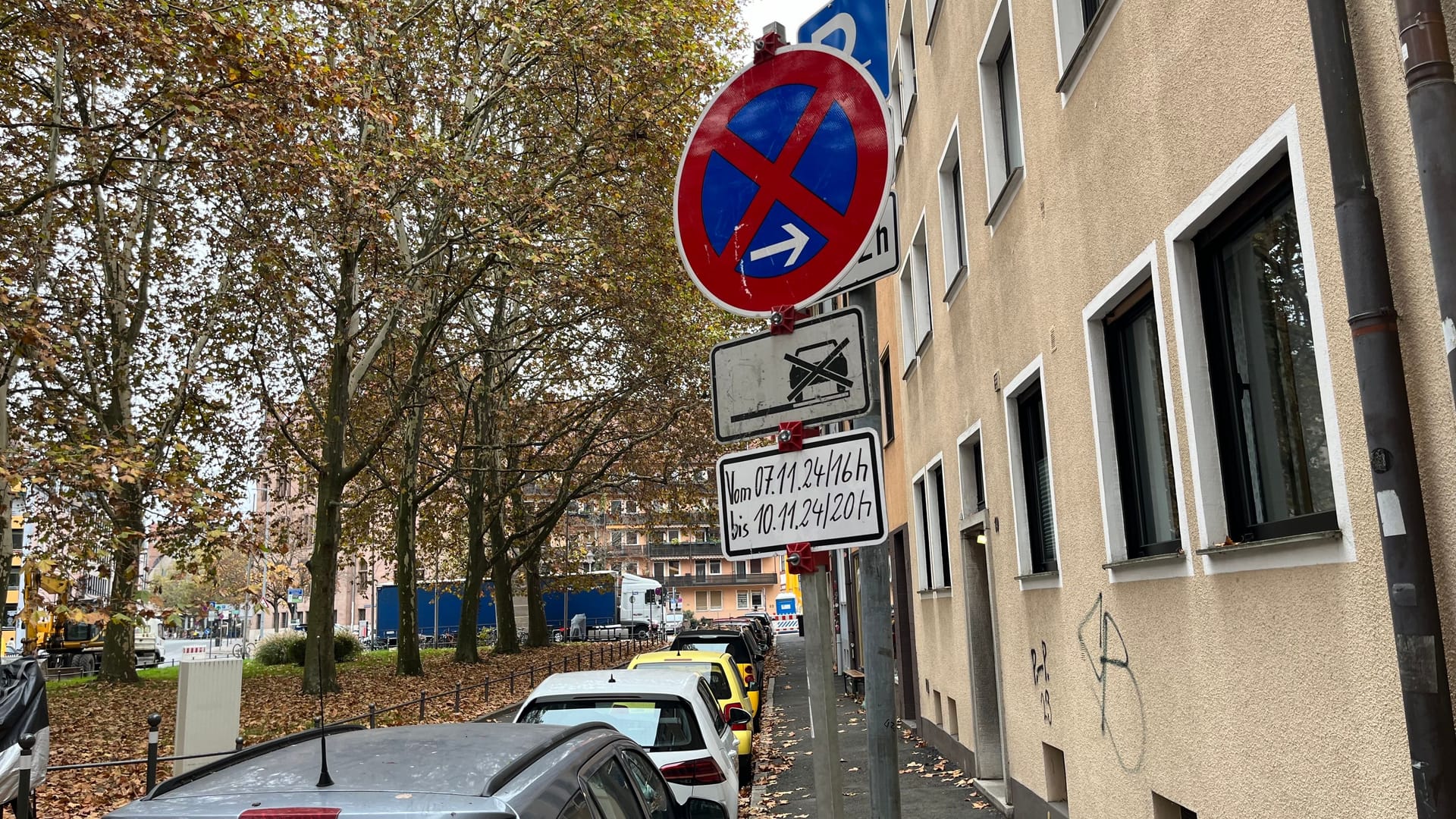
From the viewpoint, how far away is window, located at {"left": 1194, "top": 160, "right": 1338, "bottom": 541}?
441 centimetres

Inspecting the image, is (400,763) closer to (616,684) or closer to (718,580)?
(616,684)

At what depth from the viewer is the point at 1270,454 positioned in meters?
4.82

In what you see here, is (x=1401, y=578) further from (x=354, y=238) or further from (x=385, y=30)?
(x=354, y=238)

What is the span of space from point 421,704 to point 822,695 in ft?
46.9

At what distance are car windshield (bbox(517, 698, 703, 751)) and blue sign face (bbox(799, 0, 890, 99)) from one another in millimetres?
5016

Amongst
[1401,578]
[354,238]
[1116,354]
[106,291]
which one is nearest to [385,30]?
[354,238]

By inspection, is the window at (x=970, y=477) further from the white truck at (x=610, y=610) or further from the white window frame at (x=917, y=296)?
the white truck at (x=610, y=610)

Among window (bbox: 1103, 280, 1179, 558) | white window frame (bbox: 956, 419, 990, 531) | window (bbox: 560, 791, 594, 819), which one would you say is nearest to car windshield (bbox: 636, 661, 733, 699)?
white window frame (bbox: 956, 419, 990, 531)

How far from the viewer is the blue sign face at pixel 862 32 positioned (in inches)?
161

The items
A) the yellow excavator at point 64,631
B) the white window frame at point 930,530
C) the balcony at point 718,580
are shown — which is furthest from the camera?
the balcony at point 718,580

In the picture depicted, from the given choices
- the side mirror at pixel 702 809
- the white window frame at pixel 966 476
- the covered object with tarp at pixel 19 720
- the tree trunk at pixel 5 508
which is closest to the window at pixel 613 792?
the side mirror at pixel 702 809

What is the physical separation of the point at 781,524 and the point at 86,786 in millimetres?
12169

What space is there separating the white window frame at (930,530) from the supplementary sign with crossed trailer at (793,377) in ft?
34.3

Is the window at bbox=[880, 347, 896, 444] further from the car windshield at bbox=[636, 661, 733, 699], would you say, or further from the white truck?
the white truck
